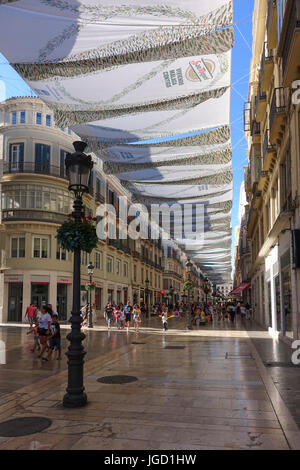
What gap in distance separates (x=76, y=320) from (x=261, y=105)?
1678cm

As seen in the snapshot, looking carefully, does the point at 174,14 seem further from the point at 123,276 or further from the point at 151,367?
the point at 123,276

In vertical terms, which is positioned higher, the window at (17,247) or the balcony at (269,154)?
the balcony at (269,154)

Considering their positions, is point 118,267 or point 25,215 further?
point 118,267

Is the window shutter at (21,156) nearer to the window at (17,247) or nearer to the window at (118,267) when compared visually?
the window at (17,247)

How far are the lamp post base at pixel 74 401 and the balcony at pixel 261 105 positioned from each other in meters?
16.9

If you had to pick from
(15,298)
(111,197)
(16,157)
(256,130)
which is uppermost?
(16,157)

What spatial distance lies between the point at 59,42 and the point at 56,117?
3623 mm

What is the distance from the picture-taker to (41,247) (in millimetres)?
33312

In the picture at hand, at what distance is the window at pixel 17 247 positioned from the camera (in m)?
32.9

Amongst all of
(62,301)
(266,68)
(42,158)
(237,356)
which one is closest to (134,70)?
(266,68)

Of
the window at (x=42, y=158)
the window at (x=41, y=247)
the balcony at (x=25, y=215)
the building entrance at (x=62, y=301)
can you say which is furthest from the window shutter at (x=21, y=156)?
the building entrance at (x=62, y=301)

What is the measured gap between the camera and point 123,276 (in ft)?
162

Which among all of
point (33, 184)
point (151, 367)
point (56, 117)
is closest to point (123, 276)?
point (33, 184)

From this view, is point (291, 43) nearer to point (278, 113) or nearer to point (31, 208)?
point (278, 113)
